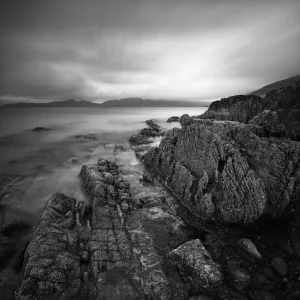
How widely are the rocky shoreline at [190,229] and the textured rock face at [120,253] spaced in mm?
77

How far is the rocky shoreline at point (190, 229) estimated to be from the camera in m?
12.8

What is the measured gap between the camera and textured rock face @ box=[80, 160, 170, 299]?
42.1 ft

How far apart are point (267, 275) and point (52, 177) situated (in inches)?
1337

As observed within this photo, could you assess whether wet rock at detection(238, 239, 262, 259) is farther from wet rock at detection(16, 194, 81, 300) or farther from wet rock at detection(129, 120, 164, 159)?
wet rock at detection(129, 120, 164, 159)

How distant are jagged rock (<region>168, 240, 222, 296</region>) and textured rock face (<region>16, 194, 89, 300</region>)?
25.0 feet

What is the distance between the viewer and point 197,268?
13.2 meters

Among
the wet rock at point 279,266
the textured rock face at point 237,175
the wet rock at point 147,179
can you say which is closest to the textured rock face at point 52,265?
the textured rock face at point 237,175

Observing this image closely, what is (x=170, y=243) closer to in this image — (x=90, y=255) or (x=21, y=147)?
(x=90, y=255)

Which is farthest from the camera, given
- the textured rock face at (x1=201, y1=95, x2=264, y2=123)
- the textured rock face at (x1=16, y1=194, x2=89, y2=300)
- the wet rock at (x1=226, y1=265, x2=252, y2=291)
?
the textured rock face at (x1=201, y1=95, x2=264, y2=123)

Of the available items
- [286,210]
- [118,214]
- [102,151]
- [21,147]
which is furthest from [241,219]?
[21,147]

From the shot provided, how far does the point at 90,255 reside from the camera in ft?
50.3

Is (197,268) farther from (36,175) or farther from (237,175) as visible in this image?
(36,175)

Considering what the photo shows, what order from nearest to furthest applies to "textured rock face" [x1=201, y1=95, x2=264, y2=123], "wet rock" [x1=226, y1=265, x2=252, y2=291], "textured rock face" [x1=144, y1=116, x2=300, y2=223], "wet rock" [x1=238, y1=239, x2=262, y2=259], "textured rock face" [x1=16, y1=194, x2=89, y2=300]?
"textured rock face" [x1=16, y1=194, x2=89, y2=300] < "wet rock" [x1=226, y1=265, x2=252, y2=291] < "wet rock" [x1=238, y1=239, x2=262, y2=259] < "textured rock face" [x1=144, y1=116, x2=300, y2=223] < "textured rock face" [x1=201, y1=95, x2=264, y2=123]

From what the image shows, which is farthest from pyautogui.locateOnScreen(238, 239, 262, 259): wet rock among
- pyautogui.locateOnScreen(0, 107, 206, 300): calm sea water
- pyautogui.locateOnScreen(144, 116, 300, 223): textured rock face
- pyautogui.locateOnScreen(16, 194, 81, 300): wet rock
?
pyautogui.locateOnScreen(0, 107, 206, 300): calm sea water
